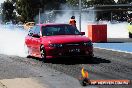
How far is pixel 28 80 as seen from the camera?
428 inches

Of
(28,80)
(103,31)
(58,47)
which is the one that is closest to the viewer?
(28,80)

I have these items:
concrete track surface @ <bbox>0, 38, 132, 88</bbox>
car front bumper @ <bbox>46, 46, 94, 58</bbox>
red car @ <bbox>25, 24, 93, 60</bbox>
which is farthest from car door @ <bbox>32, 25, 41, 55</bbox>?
car front bumper @ <bbox>46, 46, 94, 58</bbox>

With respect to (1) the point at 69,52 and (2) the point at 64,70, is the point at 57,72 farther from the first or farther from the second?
(1) the point at 69,52

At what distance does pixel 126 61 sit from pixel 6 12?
140 m

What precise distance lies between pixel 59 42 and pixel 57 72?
8.47ft

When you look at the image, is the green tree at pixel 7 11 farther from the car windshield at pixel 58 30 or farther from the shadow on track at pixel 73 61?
the shadow on track at pixel 73 61

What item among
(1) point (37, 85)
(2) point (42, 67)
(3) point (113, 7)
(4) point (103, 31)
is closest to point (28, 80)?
(1) point (37, 85)

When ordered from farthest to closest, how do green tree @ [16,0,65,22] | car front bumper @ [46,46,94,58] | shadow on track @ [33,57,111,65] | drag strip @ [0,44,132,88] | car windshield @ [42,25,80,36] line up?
green tree @ [16,0,65,22], car windshield @ [42,25,80,36], shadow on track @ [33,57,111,65], car front bumper @ [46,46,94,58], drag strip @ [0,44,132,88]

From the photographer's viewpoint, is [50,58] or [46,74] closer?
[46,74]

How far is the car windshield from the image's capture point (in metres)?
16.1

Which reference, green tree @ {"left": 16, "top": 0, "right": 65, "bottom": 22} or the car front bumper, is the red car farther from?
green tree @ {"left": 16, "top": 0, "right": 65, "bottom": 22}

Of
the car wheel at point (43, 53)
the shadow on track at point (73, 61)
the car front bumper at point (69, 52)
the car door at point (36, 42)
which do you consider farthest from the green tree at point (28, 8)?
the car front bumper at point (69, 52)

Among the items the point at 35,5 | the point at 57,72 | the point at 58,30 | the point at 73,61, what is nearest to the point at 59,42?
the point at 73,61

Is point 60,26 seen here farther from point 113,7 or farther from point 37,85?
point 113,7
